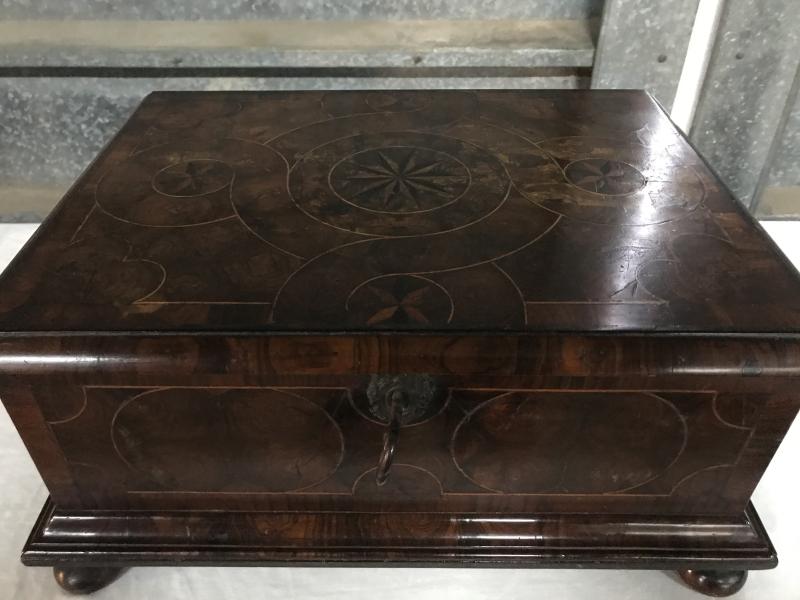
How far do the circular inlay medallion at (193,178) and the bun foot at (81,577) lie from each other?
23.0 inches

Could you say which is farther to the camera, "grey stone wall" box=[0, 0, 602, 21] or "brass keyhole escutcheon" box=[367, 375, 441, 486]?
"grey stone wall" box=[0, 0, 602, 21]

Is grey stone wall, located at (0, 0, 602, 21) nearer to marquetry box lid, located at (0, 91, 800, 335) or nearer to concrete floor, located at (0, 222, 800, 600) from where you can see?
marquetry box lid, located at (0, 91, 800, 335)

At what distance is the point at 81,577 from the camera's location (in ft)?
3.57

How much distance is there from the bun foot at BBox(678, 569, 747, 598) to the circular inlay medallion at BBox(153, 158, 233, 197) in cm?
95

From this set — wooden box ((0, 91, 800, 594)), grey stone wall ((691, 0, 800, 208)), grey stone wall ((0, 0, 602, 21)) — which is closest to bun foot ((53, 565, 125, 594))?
wooden box ((0, 91, 800, 594))

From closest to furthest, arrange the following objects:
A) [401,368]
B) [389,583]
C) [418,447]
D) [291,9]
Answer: [401,368] → [418,447] → [389,583] → [291,9]

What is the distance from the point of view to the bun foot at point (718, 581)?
1.08 metres

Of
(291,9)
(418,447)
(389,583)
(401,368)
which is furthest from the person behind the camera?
(291,9)

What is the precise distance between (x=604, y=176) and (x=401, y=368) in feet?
1.76

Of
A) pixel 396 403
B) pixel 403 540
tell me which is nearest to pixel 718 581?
pixel 403 540

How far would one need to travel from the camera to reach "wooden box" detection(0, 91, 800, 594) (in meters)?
0.89

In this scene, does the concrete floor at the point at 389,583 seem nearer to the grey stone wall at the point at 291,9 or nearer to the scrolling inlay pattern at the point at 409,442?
the scrolling inlay pattern at the point at 409,442

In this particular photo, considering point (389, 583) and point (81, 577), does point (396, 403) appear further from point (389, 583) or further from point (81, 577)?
point (81, 577)

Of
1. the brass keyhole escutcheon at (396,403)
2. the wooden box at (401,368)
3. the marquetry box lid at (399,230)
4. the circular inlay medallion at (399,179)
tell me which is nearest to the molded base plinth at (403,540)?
the wooden box at (401,368)
